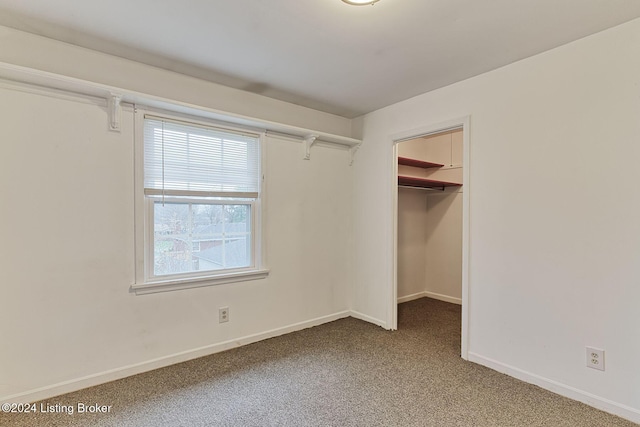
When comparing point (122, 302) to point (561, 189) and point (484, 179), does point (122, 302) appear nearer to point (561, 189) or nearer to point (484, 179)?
point (484, 179)

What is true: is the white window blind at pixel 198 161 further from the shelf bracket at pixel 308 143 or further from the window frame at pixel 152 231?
the shelf bracket at pixel 308 143

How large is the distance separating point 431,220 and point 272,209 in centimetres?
270

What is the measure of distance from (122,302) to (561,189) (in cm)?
325

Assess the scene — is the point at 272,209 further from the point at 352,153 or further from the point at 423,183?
the point at 423,183

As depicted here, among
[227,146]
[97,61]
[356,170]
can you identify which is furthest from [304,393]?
[97,61]

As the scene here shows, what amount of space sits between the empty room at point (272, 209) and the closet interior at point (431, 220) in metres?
1.40

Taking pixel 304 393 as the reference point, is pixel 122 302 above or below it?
above

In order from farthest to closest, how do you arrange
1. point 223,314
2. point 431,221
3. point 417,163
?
1. point 431,221
2. point 417,163
3. point 223,314

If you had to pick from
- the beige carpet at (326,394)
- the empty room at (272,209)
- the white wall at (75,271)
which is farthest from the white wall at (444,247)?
the white wall at (75,271)

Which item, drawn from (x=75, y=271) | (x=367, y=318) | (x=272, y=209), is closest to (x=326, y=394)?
(x=367, y=318)

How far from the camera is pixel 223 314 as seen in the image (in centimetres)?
288

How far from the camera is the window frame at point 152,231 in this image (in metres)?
2.43

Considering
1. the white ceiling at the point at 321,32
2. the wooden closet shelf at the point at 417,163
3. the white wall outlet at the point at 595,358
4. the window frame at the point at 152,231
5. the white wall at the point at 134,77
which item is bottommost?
the white wall outlet at the point at 595,358

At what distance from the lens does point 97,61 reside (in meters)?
2.30
